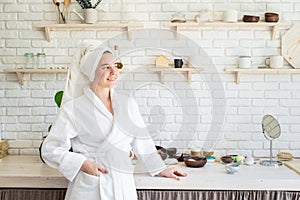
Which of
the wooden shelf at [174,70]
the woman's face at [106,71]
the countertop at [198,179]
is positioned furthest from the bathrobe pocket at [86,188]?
the wooden shelf at [174,70]

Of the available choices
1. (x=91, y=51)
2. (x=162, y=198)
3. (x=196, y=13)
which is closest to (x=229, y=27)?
(x=196, y=13)

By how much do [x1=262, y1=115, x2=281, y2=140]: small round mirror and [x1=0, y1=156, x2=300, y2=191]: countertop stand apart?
0.25 metres

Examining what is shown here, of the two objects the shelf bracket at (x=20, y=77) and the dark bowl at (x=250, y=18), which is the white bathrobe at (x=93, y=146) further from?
the dark bowl at (x=250, y=18)

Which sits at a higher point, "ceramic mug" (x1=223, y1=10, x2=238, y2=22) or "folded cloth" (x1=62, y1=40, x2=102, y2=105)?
"ceramic mug" (x1=223, y1=10, x2=238, y2=22)

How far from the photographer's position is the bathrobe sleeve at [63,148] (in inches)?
95.8

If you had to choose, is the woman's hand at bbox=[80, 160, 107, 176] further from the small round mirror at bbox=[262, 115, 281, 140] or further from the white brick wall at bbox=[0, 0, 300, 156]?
the small round mirror at bbox=[262, 115, 281, 140]

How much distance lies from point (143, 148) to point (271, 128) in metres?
0.99

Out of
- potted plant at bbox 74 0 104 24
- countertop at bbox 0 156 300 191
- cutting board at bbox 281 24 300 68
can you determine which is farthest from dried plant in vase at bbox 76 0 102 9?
cutting board at bbox 281 24 300 68

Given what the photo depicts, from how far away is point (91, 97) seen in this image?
2.55 meters

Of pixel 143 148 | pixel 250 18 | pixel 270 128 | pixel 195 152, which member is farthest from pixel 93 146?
pixel 250 18

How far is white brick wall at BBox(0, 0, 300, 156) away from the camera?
334cm

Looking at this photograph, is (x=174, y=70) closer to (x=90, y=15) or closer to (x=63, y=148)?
(x=90, y=15)

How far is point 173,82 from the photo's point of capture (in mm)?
3367

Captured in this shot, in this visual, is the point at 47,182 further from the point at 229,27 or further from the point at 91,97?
the point at 229,27
